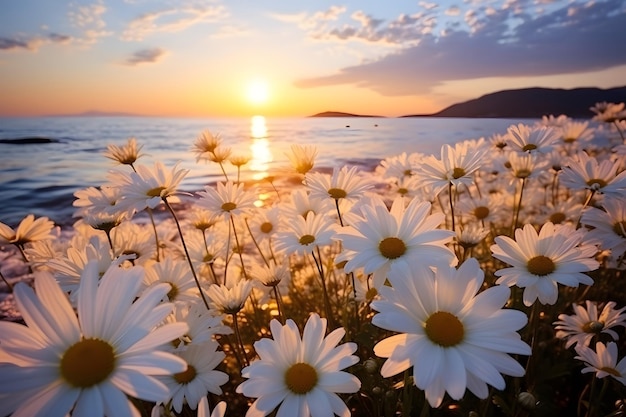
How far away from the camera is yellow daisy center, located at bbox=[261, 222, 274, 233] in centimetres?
266

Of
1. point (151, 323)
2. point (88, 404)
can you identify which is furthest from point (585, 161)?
point (88, 404)

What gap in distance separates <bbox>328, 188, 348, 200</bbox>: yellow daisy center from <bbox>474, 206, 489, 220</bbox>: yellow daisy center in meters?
1.37

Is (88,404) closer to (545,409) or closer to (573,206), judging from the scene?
(545,409)

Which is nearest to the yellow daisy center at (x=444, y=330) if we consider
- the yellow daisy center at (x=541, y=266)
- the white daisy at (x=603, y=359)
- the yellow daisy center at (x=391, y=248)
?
the yellow daisy center at (x=391, y=248)

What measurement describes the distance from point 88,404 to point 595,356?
5.10 feet

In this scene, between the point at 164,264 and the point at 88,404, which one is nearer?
the point at 88,404

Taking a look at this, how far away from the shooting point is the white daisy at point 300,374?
1.12 metres

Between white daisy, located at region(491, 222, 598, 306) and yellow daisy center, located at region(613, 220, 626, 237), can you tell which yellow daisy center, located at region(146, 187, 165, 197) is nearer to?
white daisy, located at region(491, 222, 598, 306)

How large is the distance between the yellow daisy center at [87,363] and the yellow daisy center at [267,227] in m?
1.72

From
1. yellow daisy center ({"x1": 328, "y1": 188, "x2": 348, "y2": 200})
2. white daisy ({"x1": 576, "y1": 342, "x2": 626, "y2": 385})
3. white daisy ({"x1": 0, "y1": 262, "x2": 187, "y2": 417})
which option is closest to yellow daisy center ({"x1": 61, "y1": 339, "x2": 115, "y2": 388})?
white daisy ({"x1": 0, "y1": 262, "x2": 187, "y2": 417})

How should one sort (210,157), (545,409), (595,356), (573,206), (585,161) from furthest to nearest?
(573,206) → (210,157) → (585,161) → (545,409) → (595,356)

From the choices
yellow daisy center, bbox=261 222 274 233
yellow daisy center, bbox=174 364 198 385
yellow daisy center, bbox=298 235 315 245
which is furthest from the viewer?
yellow daisy center, bbox=261 222 274 233

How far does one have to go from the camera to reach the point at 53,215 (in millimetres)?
5094

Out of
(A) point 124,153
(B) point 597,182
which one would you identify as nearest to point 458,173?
(B) point 597,182
